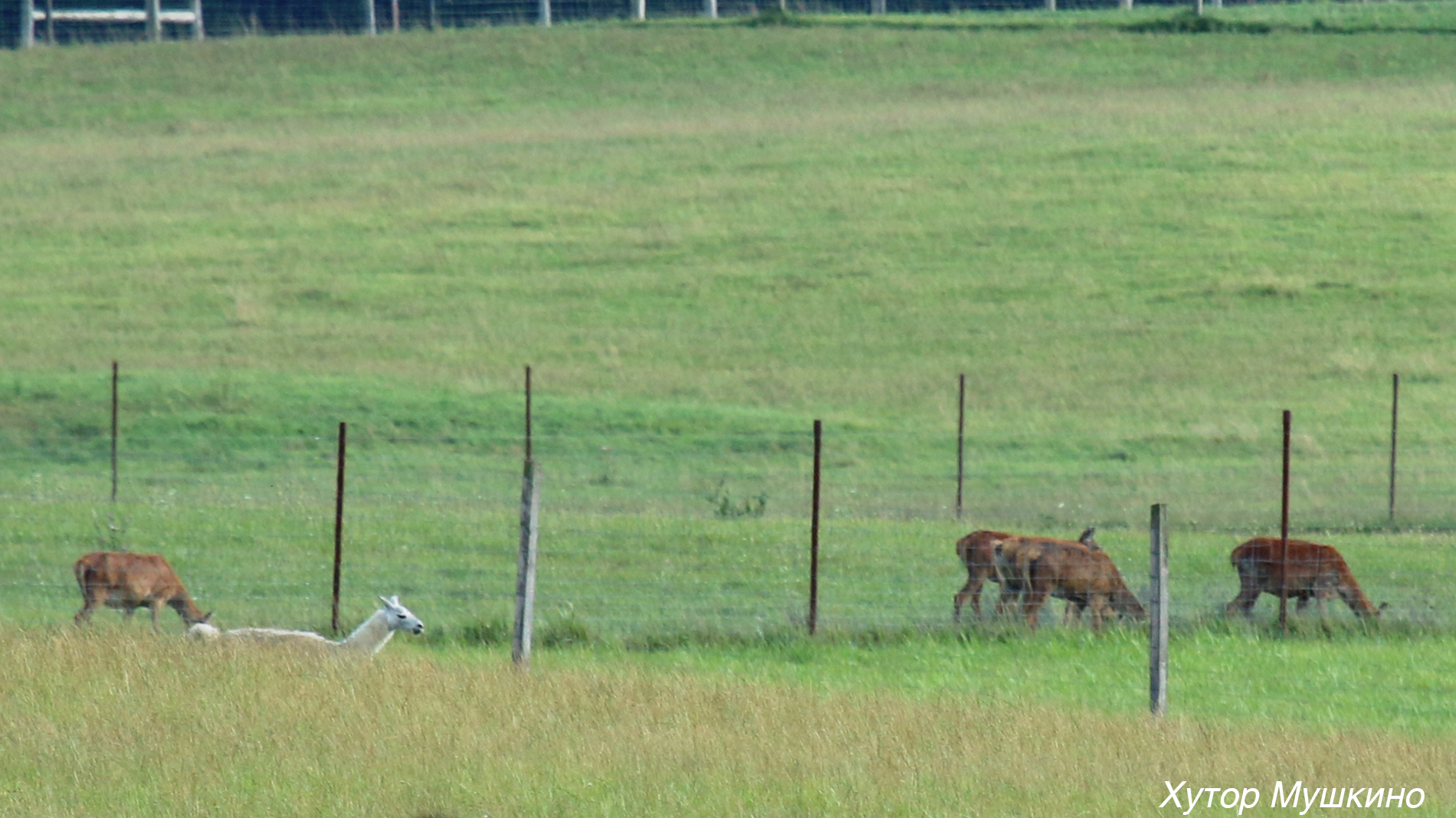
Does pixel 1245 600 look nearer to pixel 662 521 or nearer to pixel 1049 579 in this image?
pixel 1049 579

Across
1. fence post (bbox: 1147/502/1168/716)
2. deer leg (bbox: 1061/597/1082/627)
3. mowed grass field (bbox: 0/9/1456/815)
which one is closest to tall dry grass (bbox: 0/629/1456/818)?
mowed grass field (bbox: 0/9/1456/815)

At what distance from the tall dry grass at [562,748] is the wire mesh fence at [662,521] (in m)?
3.07

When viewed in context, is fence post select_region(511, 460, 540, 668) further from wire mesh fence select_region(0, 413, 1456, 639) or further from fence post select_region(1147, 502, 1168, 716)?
fence post select_region(1147, 502, 1168, 716)

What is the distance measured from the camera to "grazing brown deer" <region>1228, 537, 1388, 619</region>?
14062mm

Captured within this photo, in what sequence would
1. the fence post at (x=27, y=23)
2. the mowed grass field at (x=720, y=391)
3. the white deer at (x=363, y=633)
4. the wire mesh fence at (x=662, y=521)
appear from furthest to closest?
the fence post at (x=27, y=23) → the wire mesh fence at (x=662, y=521) → the white deer at (x=363, y=633) → the mowed grass field at (x=720, y=391)

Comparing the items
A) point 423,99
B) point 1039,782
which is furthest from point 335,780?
point 423,99

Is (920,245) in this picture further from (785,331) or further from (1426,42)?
(1426,42)

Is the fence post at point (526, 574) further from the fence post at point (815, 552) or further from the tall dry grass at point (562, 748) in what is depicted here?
the fence post at point (815, 552)

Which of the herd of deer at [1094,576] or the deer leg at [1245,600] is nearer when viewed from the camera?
the herd of deer at [1094,576]

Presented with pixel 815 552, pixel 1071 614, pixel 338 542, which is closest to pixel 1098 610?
pixel 1071 614

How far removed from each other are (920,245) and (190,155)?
18.8 m

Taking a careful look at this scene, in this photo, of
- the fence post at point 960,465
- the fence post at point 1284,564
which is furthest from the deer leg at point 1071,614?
the fence post at point 960,465

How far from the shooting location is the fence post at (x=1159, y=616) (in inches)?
396

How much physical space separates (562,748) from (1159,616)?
3.30 m
